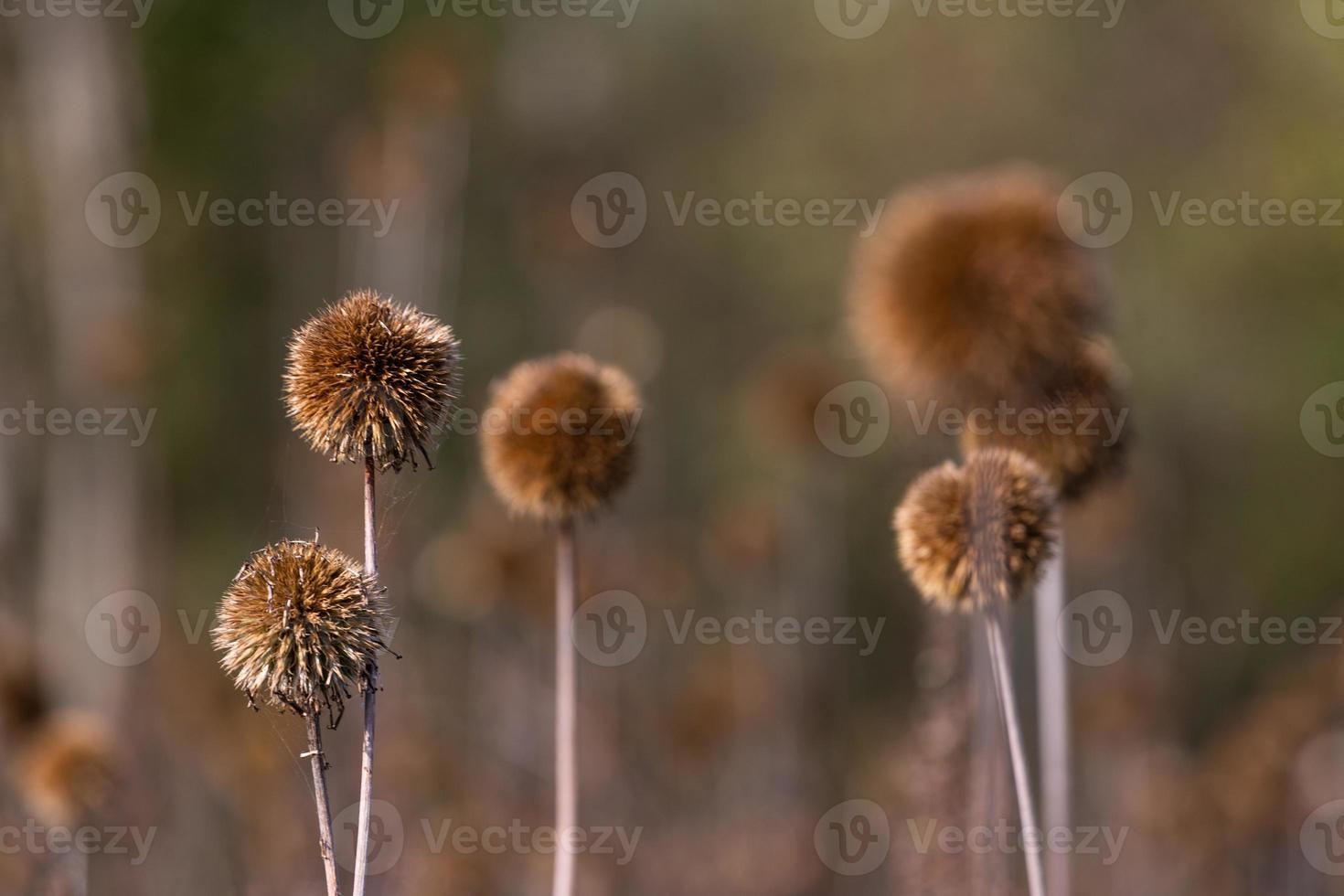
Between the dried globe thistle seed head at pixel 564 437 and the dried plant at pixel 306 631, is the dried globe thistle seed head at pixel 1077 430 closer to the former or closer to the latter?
the dried globe thistle seed head at pixel 564 437

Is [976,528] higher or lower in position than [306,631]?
higher

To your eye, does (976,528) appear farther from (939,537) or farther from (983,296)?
(983,296)

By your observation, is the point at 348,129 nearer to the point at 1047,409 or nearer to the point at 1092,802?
the point at 1092,802

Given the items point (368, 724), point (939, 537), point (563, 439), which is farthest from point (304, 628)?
point (939, 537)


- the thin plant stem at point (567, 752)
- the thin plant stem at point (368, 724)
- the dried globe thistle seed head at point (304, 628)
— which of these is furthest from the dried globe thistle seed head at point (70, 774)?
the thin plant stem at point (368, 724)

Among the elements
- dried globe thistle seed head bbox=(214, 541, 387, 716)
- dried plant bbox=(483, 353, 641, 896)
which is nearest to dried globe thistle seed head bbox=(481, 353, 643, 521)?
dried plant bbox=(483, 353, 641, 896)

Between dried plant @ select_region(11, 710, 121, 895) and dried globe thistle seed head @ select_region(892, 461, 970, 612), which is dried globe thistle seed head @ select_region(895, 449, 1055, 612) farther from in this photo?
dried plant @ select_region(11, 710, 121, 895)
